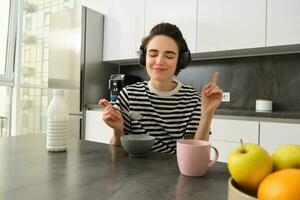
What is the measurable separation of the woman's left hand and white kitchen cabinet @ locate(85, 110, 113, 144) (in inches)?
69.8

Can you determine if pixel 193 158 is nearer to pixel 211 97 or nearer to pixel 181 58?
pixel 211 97

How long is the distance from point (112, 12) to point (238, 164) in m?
2.91

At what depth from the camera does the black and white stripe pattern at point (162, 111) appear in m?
1.27

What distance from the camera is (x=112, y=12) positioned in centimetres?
308

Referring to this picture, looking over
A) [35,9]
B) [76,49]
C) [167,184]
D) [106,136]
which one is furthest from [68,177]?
[35,9]

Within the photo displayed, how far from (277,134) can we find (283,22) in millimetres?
867

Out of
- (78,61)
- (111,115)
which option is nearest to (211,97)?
(111,115)

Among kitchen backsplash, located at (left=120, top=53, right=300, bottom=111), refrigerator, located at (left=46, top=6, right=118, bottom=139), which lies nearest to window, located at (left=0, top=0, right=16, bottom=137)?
refrigerator, located at (left=46, top=6, right=118, bottom=139)

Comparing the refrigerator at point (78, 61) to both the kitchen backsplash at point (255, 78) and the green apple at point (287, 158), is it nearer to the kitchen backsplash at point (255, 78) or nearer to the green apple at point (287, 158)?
the kitchen backsplash at point (255, 78)

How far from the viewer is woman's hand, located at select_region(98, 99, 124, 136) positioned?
0.98m

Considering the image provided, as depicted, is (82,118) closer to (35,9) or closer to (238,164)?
(35,9)

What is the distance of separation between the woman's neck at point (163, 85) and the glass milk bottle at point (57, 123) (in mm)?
526

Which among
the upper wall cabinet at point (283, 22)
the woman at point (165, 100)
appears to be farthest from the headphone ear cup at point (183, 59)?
the upper wall cabinet at point (283, 22)

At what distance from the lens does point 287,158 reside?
0.45 meters
